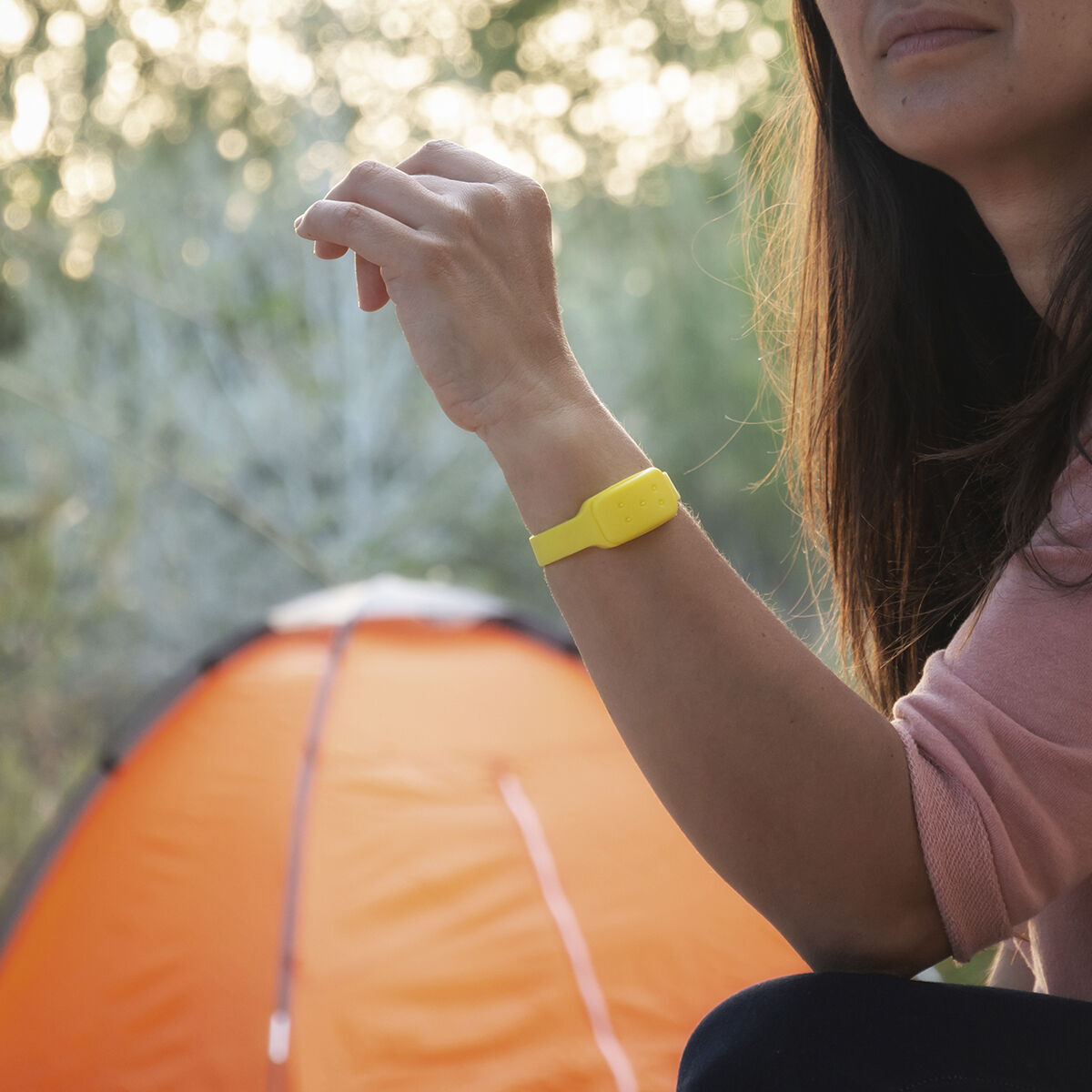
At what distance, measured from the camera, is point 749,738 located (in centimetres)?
54

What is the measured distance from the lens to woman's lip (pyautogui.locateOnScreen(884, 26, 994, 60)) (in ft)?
2.03

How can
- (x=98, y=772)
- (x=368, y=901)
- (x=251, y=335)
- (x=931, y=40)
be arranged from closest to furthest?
(x=931, y=40) < (x=368, y=901) < (x=98, y=772) < (x=251, y=335)

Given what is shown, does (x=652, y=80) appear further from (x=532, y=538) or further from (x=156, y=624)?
(x=532, y=538)

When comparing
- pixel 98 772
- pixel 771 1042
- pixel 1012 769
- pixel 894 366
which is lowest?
pixel 98 772

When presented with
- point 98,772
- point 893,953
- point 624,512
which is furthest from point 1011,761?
point 98,772

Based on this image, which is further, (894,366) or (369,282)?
(894,366)

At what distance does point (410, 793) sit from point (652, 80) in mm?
4866

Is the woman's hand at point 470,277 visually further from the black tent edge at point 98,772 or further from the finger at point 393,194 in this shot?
the black tent edge at point 98,772

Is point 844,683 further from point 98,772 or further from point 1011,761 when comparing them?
point 98,772

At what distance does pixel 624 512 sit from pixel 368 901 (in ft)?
3.70

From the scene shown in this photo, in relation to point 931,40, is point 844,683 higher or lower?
lower

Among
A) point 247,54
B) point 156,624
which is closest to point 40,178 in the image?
point 247,54

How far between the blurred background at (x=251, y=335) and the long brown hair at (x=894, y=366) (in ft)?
10.8

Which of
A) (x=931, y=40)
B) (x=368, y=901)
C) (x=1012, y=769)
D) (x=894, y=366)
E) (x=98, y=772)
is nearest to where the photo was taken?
(x=1012, y=769)
